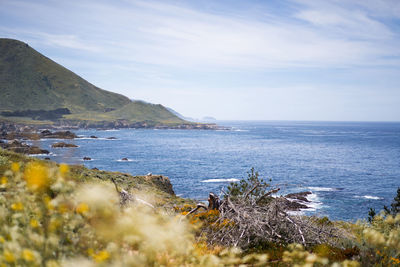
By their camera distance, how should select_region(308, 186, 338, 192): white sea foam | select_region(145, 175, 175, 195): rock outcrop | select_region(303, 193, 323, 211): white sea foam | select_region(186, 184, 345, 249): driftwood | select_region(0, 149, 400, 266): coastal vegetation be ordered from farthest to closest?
select_region(308, 186, 338, 192): white sea foam < select_region(303, 193, 323, 211): white sea foam < select_region(145, 175, 175, 195): rock outcrop < select_region(186, 184, 345, 249): driftwood < select_region(0, 149, 400, 266): coastal vegetation

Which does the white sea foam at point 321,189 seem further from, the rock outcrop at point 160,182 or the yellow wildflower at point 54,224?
the yellow wildflower at point 54,224

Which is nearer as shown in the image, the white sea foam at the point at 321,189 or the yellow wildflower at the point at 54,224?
the yellow wildflower at the point at 54,224

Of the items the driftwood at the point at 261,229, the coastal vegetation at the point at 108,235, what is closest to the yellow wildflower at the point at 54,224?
the coastal vegetation at the point at 108,235

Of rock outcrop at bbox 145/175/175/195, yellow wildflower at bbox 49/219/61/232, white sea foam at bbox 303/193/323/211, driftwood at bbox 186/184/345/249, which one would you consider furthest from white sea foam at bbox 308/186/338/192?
yellow wildflower at bbox 49/219/61/232

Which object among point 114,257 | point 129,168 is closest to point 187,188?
point 129,168

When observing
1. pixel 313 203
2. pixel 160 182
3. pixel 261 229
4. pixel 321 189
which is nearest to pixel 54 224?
pixel 261 229

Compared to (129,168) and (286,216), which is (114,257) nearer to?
(286,216)

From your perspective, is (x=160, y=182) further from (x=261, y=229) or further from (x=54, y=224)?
(x=54, y=224)

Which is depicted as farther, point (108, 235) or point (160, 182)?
point (160, 182)

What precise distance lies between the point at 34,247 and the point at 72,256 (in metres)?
0.49

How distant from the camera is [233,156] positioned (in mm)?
84438

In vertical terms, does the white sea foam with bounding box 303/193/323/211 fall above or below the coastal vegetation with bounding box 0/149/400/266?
below

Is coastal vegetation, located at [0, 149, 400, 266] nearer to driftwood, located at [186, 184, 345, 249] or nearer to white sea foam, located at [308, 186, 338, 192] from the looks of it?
driftwood, located at [186, 184, 345, 249]

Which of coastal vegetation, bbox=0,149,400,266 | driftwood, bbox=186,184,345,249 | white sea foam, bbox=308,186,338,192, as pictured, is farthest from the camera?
white sea foam, bbox=308,186,338,192
